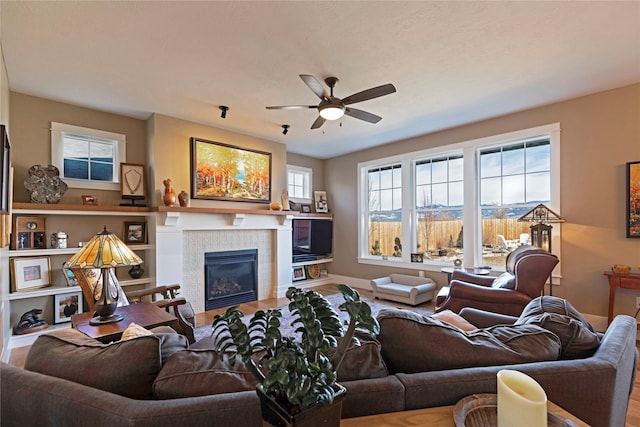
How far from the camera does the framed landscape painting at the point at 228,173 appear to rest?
423 cm

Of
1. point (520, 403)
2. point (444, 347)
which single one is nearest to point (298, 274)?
point (444, 347)

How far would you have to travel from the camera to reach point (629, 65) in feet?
8.96

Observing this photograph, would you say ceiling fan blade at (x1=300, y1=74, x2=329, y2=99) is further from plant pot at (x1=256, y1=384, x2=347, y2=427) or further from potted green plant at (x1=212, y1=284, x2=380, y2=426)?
plant pot at (x1=256, y1=384, x2=347, y2=427)

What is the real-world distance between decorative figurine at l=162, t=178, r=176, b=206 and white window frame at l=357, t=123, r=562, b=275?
332 centimetres

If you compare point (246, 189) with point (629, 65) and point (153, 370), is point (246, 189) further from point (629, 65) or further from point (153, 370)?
point (629, 65)

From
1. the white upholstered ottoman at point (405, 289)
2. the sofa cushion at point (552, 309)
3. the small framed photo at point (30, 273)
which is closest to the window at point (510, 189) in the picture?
the white upholstered ottoman at point (405, 289)

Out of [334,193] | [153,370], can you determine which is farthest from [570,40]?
[334,193]

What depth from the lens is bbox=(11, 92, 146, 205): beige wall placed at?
324 centimetres

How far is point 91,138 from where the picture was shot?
3727mm

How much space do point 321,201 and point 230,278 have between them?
2.52 meters

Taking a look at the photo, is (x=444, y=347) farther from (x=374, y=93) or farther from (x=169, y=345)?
(x=374, y=93)

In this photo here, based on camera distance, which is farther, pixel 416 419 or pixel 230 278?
pixel 230 278

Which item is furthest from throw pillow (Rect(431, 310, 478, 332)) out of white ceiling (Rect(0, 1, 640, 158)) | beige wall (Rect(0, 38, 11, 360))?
beige wall (Rect(0, 38, 11, 360))

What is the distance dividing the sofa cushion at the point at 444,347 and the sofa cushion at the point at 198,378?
53cm
